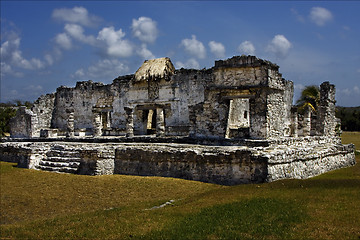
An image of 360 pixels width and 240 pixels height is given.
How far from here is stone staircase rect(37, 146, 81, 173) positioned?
11336mm

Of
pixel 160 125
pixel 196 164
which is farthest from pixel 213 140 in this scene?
pixel 160 125

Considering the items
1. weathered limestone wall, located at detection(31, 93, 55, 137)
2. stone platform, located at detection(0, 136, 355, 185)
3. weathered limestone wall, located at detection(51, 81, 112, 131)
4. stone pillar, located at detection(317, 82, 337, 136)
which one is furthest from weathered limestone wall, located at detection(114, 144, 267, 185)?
weathered limestone wall, located at detection(31, 93, 55, 137)

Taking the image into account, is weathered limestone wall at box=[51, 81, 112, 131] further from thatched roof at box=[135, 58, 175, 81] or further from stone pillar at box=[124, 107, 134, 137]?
stone pillar at box=[124, 107, 134, 137]

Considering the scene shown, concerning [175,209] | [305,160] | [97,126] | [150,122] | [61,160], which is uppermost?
[150,122]

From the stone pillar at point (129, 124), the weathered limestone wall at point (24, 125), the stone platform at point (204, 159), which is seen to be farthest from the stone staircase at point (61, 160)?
the weathered limestone wall at point (24, 125)

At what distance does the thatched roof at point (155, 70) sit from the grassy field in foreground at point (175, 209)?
10.5 metres

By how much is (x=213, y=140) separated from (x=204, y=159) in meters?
2.37

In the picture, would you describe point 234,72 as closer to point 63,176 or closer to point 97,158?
point 97,158

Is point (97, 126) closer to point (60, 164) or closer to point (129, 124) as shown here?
point (129, 124)

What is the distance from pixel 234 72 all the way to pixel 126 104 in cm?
1016

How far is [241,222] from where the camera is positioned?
17.3 ft

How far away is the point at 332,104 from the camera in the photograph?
14758 mm

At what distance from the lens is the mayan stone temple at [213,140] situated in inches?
356

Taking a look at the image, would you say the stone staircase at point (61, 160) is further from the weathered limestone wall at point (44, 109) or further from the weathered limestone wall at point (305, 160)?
the weathered limestone wall at point (44, 109)
